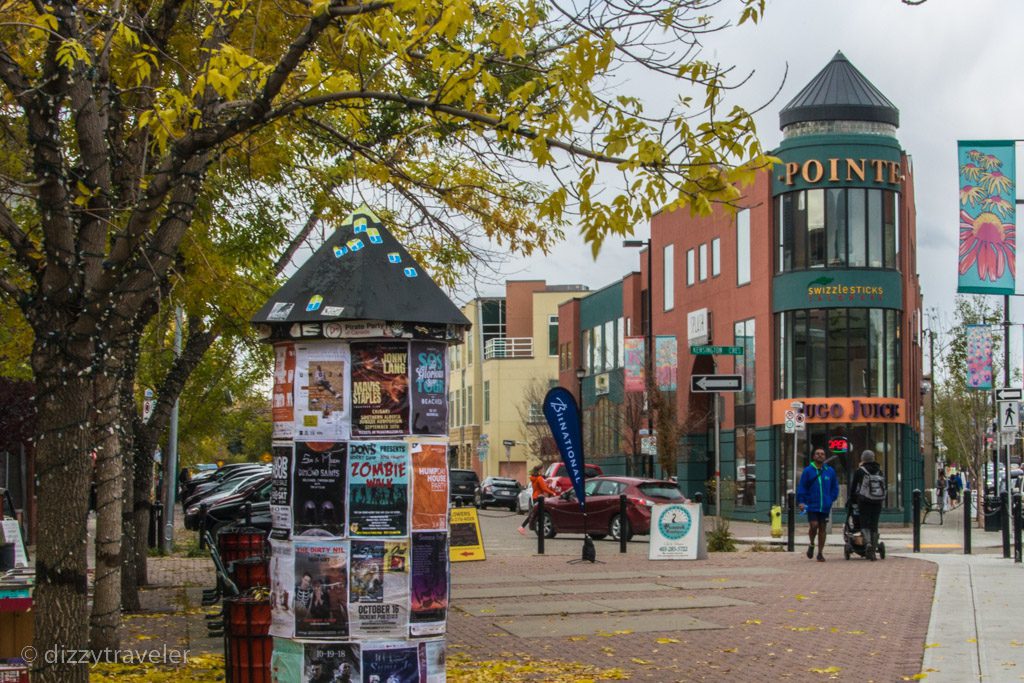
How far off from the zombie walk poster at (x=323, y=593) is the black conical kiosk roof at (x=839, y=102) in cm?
3585

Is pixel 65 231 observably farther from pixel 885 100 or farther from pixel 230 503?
pixel 885 100

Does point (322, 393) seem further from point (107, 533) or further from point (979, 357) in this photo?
point (979, 357)

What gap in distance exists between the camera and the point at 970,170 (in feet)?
89.6

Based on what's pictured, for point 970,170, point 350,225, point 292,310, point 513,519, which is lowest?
point 513,519

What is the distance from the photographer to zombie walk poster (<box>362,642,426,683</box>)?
7.96 m

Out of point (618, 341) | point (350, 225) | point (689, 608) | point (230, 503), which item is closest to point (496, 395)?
point (618, 341)

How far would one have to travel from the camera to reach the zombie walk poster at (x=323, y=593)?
7922 millimetres

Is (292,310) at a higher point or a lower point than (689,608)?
higher

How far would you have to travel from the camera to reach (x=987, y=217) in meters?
27.5

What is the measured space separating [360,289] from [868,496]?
1384cm

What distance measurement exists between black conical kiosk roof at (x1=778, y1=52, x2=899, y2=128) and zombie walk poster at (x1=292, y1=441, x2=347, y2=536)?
117ft

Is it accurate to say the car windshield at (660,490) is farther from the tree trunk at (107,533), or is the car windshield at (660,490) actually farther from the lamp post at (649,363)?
the tree trunk at (107,533)

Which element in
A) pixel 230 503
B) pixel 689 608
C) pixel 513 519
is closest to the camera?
pixel 689 608

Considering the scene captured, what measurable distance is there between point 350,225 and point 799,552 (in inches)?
685
